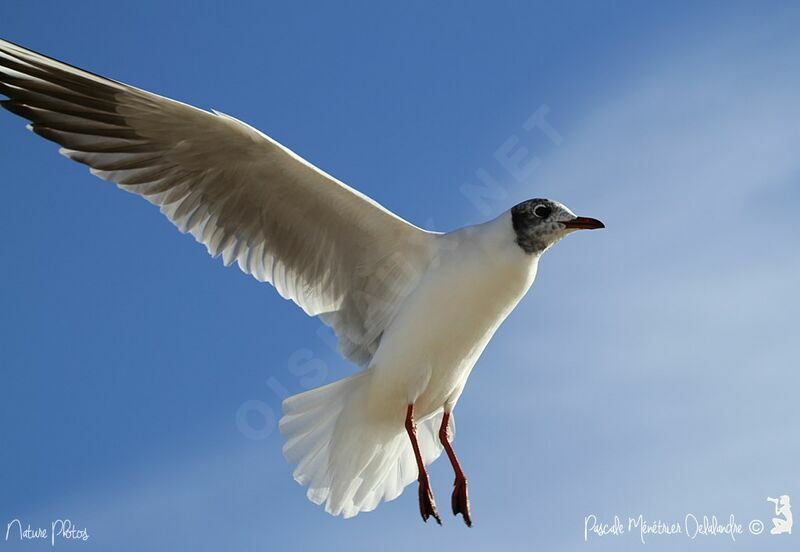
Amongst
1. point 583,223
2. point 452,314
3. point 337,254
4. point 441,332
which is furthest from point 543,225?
point 337,254

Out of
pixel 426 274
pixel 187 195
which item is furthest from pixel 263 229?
pixel 426 274

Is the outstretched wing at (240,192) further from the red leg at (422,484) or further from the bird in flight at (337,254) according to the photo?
the red leg at (422,484)

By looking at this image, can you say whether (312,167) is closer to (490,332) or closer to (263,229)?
(263,229)

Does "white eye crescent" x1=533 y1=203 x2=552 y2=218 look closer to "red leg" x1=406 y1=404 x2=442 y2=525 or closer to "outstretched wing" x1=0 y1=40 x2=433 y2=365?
"outstretched wing" x1=0 y1=40 x2=433 y2=365

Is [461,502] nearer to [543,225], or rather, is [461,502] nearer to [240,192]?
[543,225]

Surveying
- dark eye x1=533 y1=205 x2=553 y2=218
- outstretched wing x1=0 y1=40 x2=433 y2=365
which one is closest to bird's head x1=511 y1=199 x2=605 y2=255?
dark eye x1=533 y1=205 x2=553 y2=218

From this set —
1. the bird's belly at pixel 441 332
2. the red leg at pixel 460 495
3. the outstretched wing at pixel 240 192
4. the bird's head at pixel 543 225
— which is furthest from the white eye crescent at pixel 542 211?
the red leg at pixel 460 495
